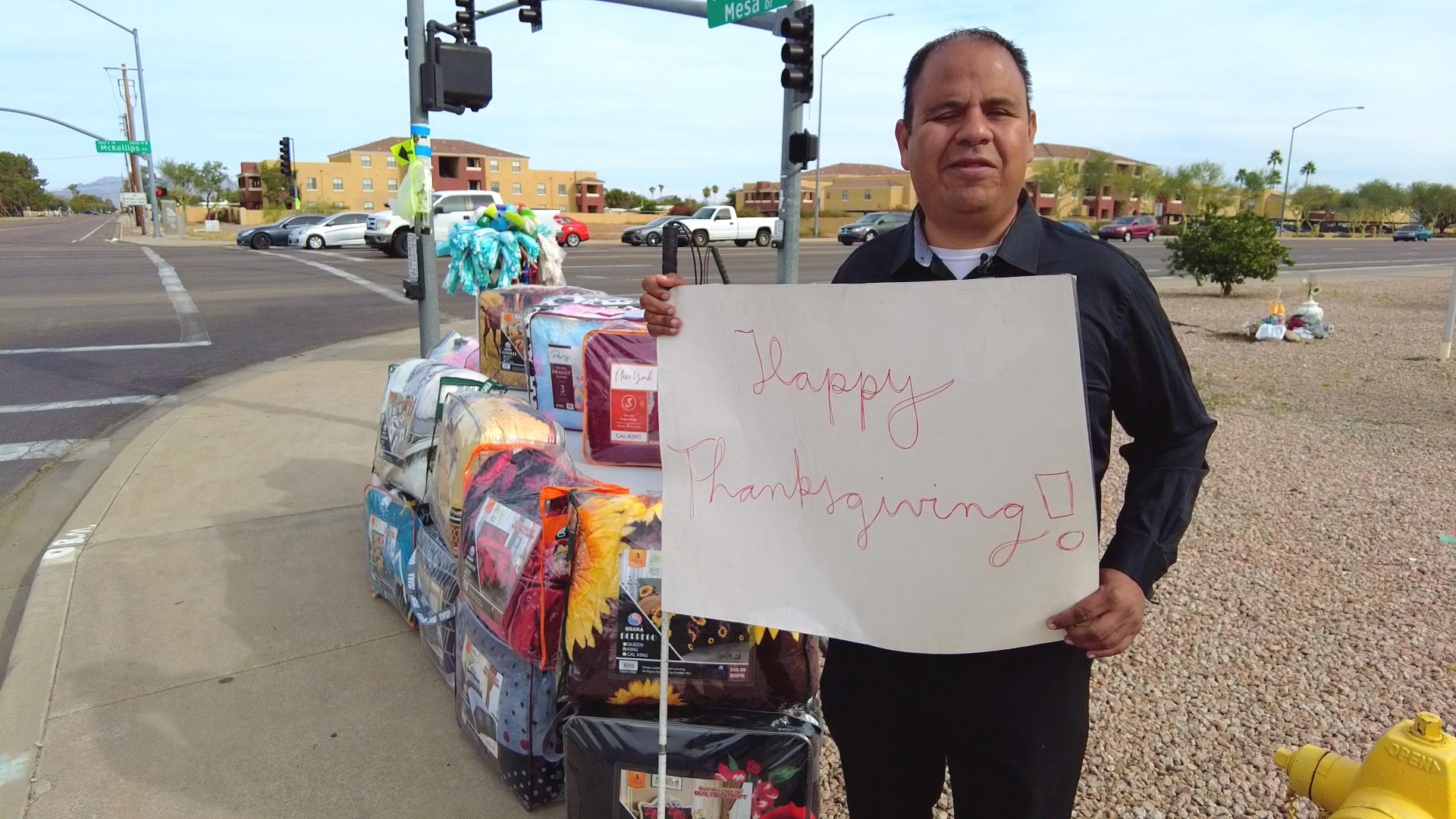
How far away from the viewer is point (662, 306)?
1662mm

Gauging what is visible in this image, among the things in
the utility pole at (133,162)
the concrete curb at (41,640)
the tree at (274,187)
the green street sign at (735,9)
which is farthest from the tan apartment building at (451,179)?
the concrete curb at (41,640)

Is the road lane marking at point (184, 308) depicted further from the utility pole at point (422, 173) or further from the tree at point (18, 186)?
the tree at point (18, 186)

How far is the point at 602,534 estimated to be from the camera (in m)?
2.26

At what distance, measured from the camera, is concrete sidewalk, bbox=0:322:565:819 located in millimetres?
2619

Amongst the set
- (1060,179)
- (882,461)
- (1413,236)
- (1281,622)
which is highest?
(1060,179)

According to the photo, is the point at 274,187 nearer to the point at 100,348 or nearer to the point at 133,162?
the point at 133,162

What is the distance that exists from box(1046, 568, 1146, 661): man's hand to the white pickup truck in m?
30.0

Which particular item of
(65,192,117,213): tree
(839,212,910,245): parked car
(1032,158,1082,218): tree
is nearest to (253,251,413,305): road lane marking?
(839,212,910,245): parked car

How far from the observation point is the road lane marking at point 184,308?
37.6 feet

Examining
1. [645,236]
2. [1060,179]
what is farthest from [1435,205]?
[645,236]

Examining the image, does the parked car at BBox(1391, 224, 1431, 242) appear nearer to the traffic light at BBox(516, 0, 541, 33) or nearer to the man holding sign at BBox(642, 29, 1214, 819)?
the traffic light at BBox(516, 0, 541, 33)

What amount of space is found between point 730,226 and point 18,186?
381 ft

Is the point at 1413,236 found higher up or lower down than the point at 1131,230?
higher up

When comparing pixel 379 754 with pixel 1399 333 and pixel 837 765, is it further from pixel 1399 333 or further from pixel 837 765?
pixel 1399 333
